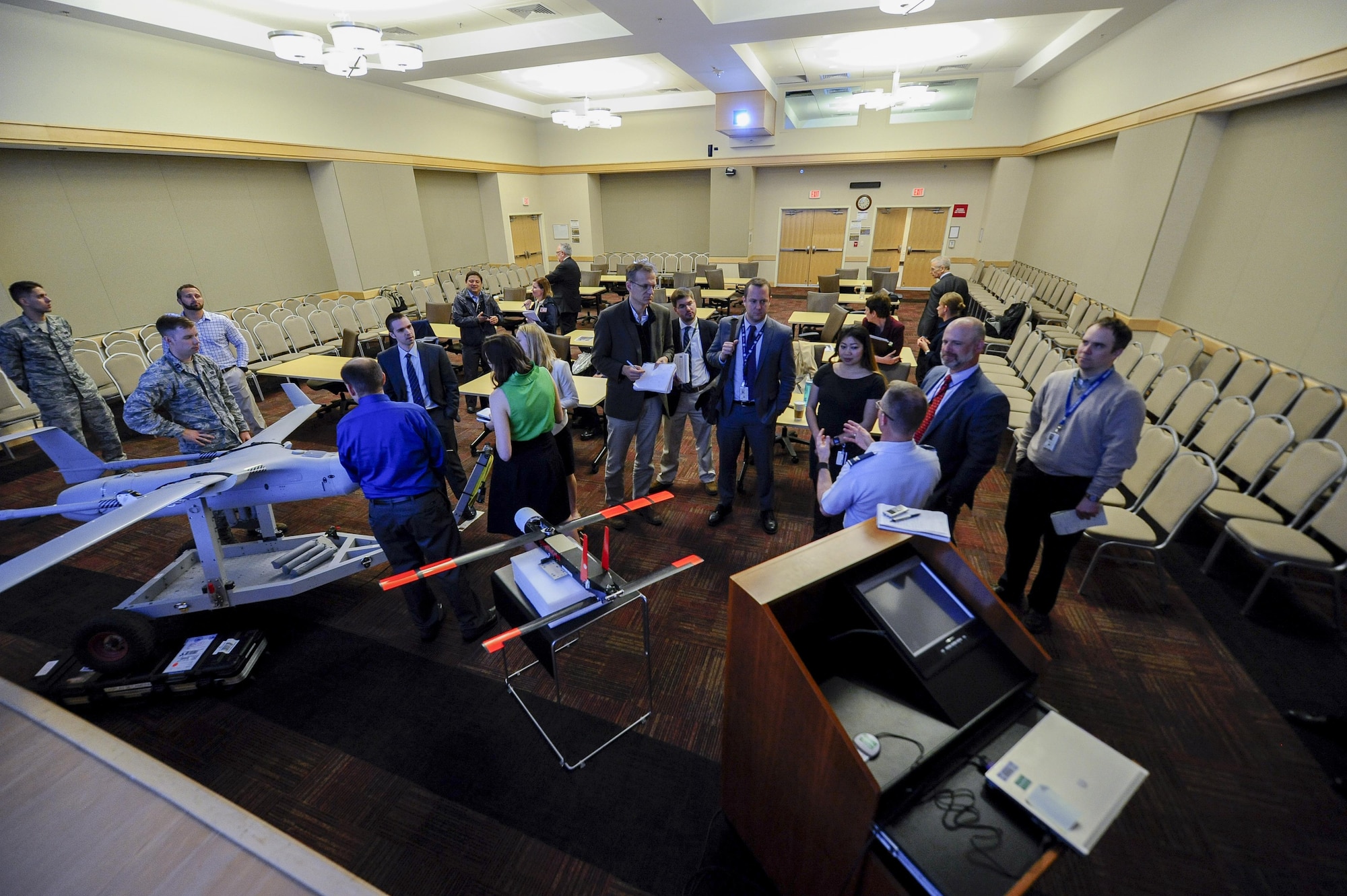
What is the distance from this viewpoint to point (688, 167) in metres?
13.1

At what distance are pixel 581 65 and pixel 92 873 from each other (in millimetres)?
11244

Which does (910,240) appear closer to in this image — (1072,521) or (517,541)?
(1072,521)

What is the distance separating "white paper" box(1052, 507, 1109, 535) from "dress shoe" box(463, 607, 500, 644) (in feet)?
10.3

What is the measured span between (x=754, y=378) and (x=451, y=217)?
1125 cm

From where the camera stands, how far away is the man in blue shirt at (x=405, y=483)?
2.53m

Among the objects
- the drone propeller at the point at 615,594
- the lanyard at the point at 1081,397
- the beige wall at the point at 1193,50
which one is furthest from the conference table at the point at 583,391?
the beige wall at the point at 1193,50

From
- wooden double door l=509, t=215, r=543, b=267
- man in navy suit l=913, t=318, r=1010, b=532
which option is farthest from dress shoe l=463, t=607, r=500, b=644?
wooden double door l=509, t=215, r=543, b=267

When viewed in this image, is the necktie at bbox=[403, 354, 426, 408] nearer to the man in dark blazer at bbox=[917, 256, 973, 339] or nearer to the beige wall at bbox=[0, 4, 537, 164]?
the man in dark blazer at bbox=[917, 256, 973, 339]

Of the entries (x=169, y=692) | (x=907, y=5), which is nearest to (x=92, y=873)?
(x=169, y=692)

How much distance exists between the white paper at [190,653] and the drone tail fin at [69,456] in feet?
3.80

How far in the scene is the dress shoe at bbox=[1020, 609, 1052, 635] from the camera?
9.82ft

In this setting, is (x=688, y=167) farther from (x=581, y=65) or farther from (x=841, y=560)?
(x=841, y=560)

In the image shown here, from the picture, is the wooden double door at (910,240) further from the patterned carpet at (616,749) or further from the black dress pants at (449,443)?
the black dress pants at (449,443)

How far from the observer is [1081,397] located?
102 inches
